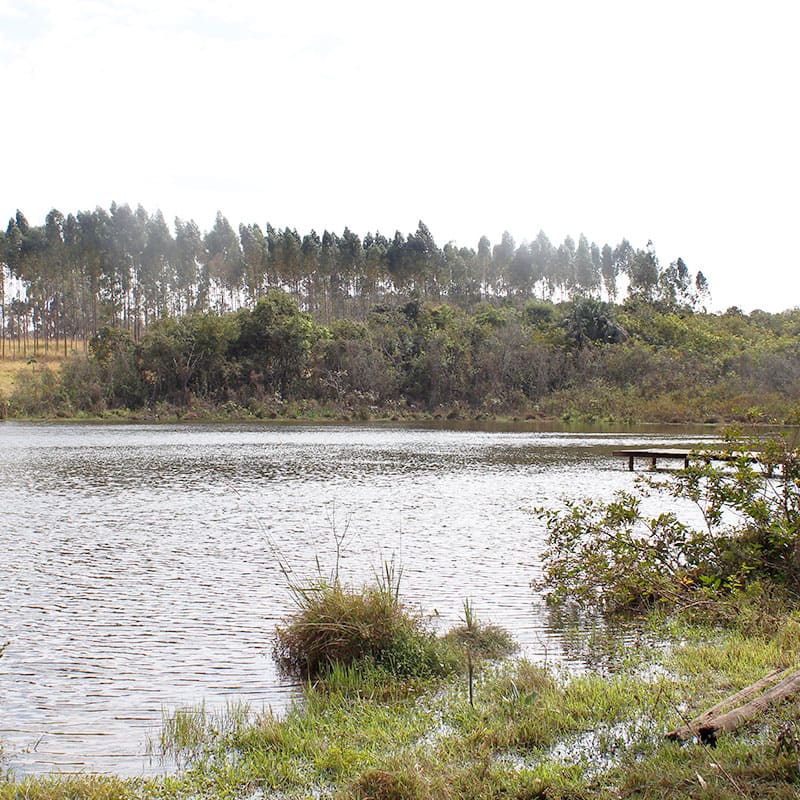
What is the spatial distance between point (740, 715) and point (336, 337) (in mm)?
85441

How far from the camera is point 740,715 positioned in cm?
578

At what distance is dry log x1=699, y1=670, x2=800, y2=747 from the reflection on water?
4.11 meters

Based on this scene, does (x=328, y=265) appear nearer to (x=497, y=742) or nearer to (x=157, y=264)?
(x=157, y=264)

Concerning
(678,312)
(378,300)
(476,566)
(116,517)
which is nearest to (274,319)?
(378,300)

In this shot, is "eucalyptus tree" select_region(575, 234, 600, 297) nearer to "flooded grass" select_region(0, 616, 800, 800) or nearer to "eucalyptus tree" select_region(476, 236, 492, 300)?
"eucalyptus tree" select_region(476, 236, 492, 300)

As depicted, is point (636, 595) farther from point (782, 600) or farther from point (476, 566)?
point (476, 566)

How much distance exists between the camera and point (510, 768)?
19.8 ft

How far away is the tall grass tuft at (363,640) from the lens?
8953 millimetres

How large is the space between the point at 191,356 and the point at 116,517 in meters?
65.1

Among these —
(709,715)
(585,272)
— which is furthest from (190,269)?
(709,715)

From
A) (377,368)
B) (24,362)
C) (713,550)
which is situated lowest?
(713,550)

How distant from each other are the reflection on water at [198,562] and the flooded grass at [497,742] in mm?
705

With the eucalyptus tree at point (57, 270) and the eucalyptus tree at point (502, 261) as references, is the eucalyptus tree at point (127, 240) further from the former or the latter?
the eucalyptus tree at point (502, 261)

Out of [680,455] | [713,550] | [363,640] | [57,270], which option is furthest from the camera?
[57,270]
